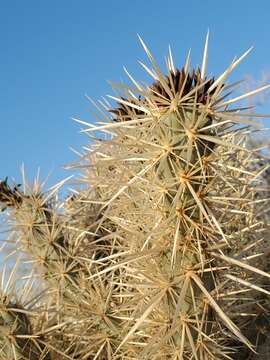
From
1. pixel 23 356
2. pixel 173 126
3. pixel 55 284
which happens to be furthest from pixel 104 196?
pixel 173 126

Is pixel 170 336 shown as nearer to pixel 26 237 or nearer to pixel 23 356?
pixel 23 356

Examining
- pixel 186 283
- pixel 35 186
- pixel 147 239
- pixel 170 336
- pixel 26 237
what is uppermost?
pixel 35 186

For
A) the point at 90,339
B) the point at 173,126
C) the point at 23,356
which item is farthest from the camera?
the point at 90,339

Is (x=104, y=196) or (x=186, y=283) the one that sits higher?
(x=104, y=196)

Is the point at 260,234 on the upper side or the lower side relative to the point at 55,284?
upper

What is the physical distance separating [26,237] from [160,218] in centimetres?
105

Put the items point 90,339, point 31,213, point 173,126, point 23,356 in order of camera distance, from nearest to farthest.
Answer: point 173,126 → point 23,356 → point 90,339 → point 31,213

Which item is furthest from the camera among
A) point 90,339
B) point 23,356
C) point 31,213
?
point 31,213

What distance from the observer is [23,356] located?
7.62ft

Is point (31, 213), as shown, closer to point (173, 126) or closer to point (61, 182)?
point (61, 182)

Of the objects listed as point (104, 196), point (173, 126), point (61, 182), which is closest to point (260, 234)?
point (104, 196)

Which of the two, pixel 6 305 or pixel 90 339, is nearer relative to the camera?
pixel 6 305

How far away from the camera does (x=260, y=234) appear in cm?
277

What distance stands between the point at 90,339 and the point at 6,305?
39 cm
